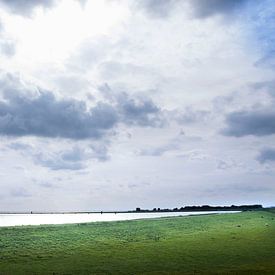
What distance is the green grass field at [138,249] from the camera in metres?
45.3

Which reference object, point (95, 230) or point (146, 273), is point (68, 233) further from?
point (146, 273)

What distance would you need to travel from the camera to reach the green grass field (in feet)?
149

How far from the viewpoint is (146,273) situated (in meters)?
42.7

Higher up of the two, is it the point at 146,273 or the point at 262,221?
the point at 262,221

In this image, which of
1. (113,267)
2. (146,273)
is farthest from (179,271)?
(113,267)

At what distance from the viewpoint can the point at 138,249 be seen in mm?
55906

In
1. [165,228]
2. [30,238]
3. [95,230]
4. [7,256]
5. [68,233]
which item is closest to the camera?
[7,256]

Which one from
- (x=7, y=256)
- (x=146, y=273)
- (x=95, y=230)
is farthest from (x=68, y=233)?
(x=146, y=273)

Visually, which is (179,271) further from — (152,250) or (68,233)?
(68,233)

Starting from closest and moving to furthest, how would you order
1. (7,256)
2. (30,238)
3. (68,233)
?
(7,256)
(30,238)
(68,233)

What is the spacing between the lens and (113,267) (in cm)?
4572

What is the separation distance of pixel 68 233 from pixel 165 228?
749 inches

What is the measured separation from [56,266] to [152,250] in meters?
14.2

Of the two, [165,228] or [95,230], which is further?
[165,228]
